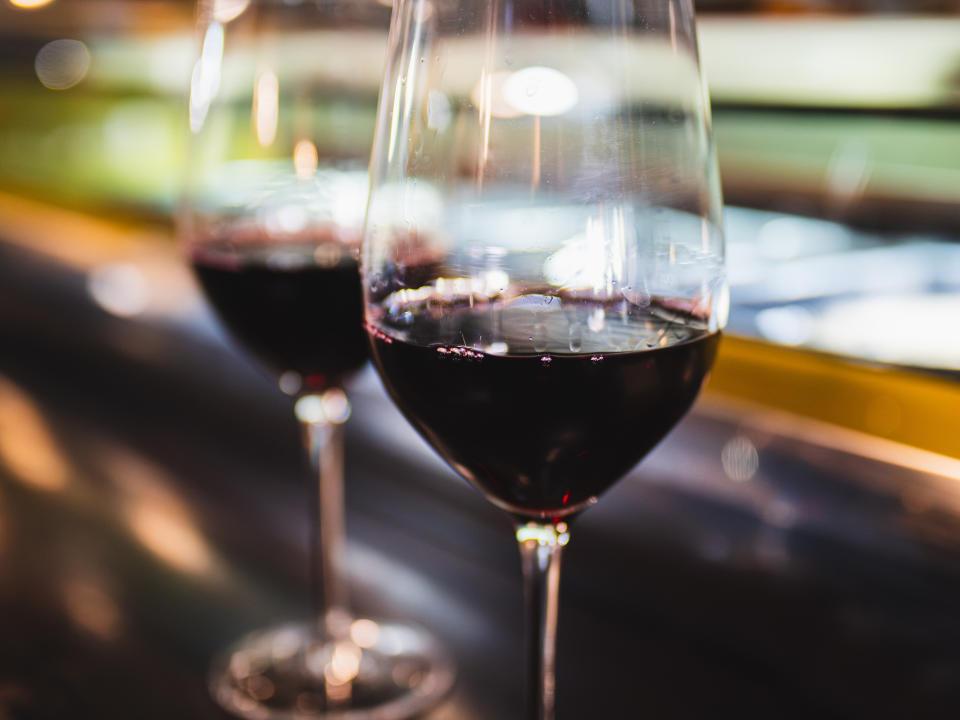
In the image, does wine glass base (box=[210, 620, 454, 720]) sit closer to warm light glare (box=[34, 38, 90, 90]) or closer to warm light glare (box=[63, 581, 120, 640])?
warm light glare (box=[63, 581, 120, 640])

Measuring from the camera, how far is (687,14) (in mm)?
290

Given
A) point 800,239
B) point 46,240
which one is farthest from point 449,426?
point 46,240

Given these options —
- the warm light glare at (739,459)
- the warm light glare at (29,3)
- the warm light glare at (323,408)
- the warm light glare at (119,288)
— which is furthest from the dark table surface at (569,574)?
the warm light glare at (29,3)

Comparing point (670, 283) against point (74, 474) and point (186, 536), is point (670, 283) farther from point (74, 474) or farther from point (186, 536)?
point (74, 474)

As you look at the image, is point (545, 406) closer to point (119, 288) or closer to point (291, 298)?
point (291, 298)

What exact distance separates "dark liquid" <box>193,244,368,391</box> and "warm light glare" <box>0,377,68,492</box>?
1.00ft

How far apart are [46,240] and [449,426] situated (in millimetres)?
930

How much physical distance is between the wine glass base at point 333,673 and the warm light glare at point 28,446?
27cm

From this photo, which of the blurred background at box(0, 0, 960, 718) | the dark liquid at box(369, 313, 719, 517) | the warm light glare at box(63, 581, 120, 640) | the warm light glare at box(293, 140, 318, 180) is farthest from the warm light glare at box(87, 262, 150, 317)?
the dark liquid at box(369, 313, 719, 517)

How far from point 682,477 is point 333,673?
0.20 meters

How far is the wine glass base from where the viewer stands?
19.4 inches

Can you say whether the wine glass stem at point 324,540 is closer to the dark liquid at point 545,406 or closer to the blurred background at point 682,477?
the blurred background at point 682,477

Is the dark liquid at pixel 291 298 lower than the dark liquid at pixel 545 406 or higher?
higher

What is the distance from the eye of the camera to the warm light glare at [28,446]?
74cm
